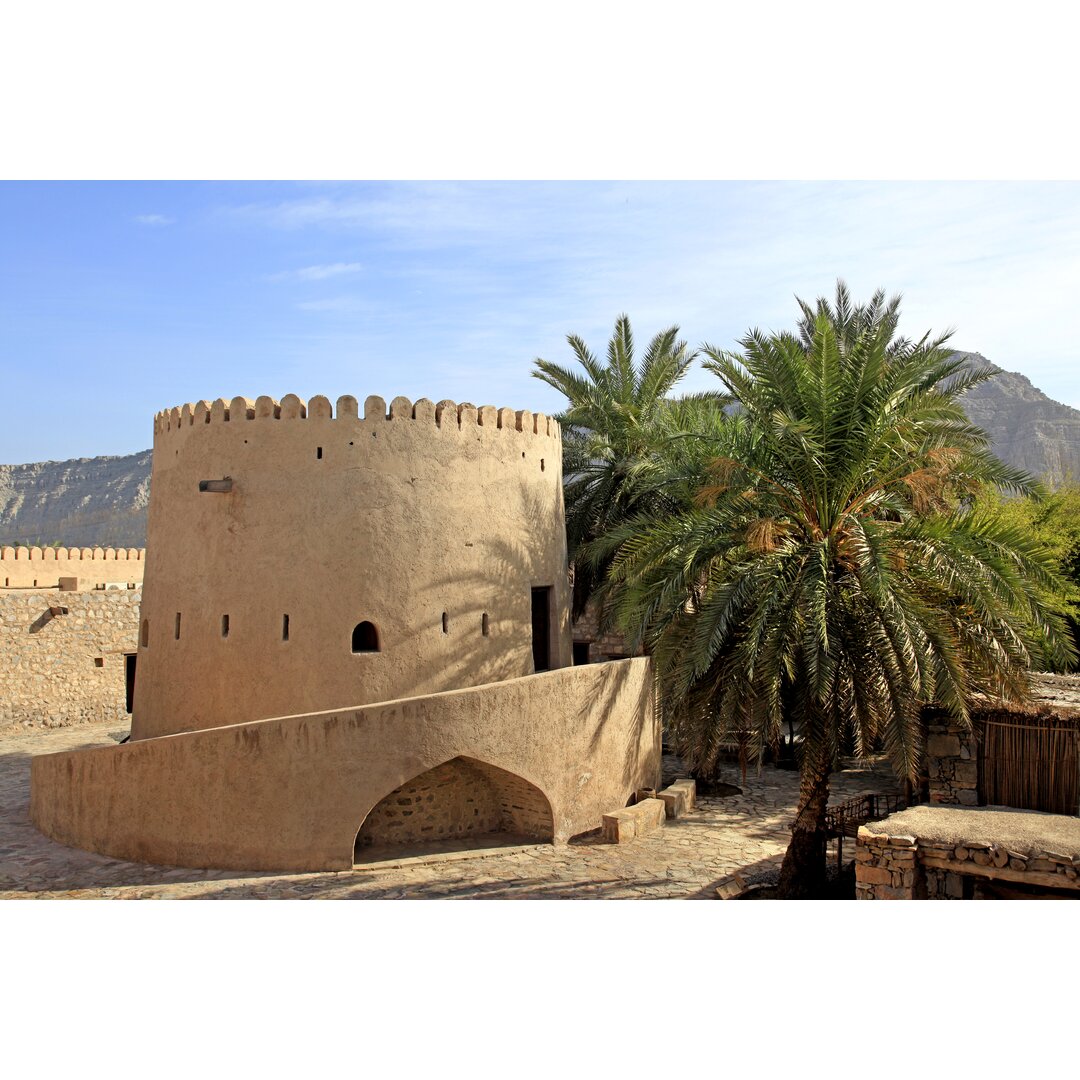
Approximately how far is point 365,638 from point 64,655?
9.30 metres

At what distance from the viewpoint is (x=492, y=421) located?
40.7 ft

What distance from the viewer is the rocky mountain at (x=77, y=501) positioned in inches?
2395

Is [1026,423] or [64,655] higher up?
[1026,423]

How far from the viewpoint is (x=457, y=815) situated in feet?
36.8

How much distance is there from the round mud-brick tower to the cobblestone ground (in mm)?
2019

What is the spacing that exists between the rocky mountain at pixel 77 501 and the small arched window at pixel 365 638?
5224cm

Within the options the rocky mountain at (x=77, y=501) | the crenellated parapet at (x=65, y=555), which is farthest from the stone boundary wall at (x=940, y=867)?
the rocky mountain at (x=77, y=501)

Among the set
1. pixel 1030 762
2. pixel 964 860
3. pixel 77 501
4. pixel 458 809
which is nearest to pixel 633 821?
pixel 458 809

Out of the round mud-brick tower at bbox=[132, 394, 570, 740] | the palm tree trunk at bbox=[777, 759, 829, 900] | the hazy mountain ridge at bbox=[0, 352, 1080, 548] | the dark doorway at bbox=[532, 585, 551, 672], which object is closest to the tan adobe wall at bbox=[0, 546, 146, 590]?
the round mud-brick tower at bbox=[132, 394, 570, 740]

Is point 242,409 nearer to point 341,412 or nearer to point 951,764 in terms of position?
point 341,412

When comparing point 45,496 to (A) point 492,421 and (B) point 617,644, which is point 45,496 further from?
(A) point 492,421

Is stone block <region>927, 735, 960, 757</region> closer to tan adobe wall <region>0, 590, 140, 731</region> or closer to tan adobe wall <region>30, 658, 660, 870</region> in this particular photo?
tan adobe wall <region>30, 658, 660, 870</region>

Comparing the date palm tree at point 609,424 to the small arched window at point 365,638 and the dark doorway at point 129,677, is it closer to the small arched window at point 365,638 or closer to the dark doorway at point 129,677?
the small arched window at point 365,638

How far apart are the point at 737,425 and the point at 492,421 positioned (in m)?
3.77
